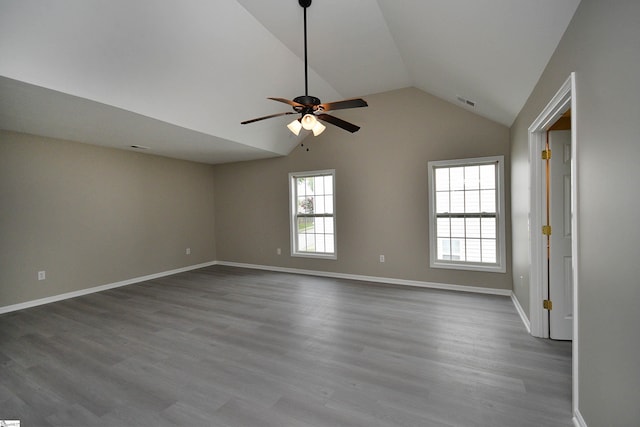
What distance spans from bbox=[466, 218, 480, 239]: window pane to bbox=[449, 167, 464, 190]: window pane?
1.71 feet

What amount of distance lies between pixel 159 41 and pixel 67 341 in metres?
3.16

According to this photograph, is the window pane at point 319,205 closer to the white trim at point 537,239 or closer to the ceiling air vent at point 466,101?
the ceiling air vent at point 466,101

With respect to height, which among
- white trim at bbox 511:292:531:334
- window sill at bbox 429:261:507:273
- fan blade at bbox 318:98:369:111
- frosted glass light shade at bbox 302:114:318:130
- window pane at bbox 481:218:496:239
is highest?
fan blade at bbox 318:98:369:111

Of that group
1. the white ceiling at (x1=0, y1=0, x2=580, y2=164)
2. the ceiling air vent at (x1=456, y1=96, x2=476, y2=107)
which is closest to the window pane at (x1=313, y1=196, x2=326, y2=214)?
the white ceiling at (x1=0, y1=0, x2=580, y2=164)

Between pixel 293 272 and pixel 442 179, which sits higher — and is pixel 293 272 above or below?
below

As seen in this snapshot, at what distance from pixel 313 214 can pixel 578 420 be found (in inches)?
181

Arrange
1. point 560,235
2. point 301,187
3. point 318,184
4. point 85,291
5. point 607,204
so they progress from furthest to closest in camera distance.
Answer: point 301,187, point 318,184, point 85,291, point 560,235, point 607,204

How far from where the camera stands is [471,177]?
172 inches

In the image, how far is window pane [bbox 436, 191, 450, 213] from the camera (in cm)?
454

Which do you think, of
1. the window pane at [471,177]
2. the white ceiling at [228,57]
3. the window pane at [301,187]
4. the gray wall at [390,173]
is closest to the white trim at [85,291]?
the gray wall at [390,173]

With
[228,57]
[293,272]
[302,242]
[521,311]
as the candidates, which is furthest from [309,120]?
[293,272]

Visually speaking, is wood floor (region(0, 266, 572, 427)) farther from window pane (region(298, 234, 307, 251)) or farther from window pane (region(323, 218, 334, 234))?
window pane (region(298, 234, 307, 251))

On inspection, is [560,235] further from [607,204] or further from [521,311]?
[607,204]

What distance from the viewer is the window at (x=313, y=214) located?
558cm
